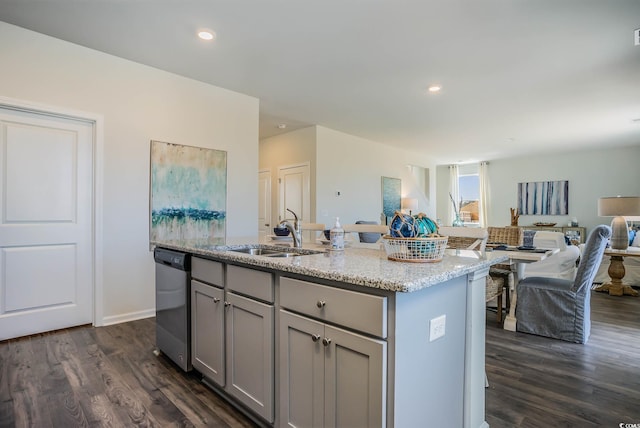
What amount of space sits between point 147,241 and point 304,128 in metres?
3.49

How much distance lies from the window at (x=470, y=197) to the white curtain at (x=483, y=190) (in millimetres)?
172

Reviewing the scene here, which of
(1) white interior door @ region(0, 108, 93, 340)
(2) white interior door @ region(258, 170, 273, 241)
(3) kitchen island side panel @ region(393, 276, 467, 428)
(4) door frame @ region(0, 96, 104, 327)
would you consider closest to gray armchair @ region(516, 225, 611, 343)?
(3) kitchen island side panel @ region(393, 276, 467, 428)

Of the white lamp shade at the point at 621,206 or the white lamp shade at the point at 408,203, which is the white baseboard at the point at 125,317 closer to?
the white lamp shade at the point at 408,203

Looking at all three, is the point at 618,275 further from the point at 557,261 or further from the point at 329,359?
the point at 329,359

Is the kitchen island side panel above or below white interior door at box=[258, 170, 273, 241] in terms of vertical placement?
below

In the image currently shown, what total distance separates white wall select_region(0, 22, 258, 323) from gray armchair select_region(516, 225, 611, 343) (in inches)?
148

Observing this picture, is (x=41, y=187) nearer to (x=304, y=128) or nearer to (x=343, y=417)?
(x=343, y=417)

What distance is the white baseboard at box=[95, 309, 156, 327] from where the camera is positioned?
3304 mm

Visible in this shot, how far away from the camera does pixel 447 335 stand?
1433 millimetres

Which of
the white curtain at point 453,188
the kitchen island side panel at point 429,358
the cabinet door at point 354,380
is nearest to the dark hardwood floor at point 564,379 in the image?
the kitchen island side panel at point 429,358

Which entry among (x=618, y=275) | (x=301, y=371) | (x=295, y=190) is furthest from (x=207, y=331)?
(x=618, y=275)

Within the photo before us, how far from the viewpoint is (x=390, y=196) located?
7.52m

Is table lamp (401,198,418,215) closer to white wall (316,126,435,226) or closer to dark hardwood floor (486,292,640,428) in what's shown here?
white wall (316,126,435,226)

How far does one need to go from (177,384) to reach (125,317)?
1.68m
